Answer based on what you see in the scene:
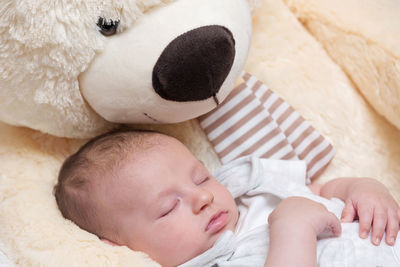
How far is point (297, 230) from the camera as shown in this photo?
0.86 m

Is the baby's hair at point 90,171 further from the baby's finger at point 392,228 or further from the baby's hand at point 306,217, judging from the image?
the baby's finger at point 392,228

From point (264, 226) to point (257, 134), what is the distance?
260 mm

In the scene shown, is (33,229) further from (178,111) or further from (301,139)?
(301,139)

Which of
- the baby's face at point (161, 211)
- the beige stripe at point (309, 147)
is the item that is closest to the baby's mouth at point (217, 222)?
the baby's face at point (161, 211)

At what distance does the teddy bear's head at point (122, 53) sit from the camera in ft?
2.68

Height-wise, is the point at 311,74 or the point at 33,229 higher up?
the point at 311,74

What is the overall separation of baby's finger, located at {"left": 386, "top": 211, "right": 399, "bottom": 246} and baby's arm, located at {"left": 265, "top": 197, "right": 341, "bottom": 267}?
11 centimetres

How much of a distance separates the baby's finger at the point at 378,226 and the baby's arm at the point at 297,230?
0.07m

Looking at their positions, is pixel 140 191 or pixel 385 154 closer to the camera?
pixel 140 191

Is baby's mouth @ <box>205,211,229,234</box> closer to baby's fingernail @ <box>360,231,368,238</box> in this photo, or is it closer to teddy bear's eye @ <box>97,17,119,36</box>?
baby's fingernail @ <box>360,231,368,238</box>

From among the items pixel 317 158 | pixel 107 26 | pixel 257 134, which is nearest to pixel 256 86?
pixel 257 134

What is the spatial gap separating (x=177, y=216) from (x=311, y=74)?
1.91ft

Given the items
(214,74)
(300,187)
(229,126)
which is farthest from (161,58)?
(300,187)

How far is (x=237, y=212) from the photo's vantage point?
104cm
